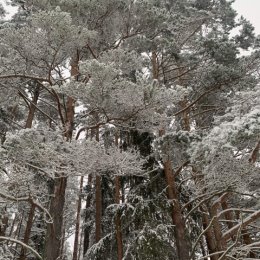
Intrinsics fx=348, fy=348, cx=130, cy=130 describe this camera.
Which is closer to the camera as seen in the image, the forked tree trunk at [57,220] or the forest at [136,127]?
the forest at [136,127]

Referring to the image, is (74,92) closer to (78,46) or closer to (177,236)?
(78,46)

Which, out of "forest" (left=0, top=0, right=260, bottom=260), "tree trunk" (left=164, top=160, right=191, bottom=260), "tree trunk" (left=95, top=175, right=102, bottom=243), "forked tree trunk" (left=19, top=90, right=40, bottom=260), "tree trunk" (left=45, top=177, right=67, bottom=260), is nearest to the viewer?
"forest" (left=0, top=0, right=260, bottom=260)

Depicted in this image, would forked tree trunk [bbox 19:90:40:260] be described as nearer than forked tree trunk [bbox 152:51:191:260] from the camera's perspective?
No

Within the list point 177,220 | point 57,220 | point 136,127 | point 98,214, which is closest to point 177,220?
point 177,220

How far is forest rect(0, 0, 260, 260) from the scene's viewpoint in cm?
653

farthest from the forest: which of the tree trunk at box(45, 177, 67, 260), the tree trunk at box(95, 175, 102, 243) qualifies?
the tree trunk at box(95, 175, 102, 243)

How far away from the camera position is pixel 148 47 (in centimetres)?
969

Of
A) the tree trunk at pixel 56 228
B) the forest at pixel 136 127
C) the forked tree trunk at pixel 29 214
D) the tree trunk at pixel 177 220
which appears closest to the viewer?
the forest at pixel 136 127

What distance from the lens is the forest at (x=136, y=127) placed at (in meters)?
6.53

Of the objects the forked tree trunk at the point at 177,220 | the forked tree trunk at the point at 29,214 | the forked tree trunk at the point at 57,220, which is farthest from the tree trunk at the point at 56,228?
the forked tree trunk at the point at 29,214

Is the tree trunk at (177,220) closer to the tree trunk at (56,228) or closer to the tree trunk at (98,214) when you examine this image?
the tree trunk at (56,228)

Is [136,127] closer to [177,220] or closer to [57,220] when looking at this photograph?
[177,220]

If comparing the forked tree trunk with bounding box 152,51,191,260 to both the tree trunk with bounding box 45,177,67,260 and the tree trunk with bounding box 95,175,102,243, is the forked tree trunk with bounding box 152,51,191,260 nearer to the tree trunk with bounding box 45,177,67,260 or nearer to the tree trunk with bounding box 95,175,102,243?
the tree trunk with bounding box 45,177,67,260

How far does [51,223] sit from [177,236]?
2.79 m
